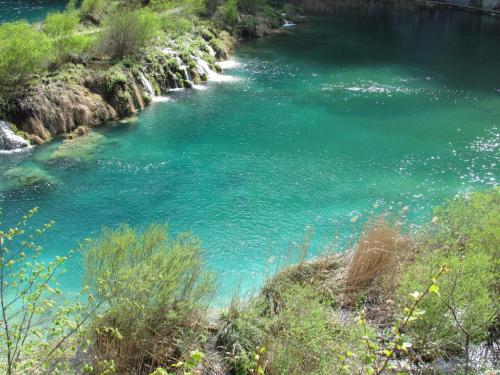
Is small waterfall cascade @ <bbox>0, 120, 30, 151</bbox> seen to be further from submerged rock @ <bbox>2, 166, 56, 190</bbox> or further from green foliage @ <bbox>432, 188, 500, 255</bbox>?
green foliage @ <bbox>432, 188, 500, 255</bbox>

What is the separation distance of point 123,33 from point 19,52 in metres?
8.36

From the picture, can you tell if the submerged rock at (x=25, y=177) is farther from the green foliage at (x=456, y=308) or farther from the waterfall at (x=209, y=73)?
the waterfall at (x=209, y=73)

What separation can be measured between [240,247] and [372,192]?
7.13m

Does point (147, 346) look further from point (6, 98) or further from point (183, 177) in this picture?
point (6, 98)

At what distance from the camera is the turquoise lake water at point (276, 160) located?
63.5 ft

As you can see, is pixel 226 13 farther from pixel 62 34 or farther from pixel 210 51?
pixel 62 34

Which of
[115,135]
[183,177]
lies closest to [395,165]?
[183,177]

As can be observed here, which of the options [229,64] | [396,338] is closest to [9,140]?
[229,64]

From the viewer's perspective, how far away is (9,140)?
2466 cm

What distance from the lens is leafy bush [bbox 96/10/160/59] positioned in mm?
32594

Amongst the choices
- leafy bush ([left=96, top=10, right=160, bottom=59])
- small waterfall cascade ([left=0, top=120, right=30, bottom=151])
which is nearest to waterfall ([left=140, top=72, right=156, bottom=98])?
leafy bush ([left=96, top=10, right=160, bottom=59])

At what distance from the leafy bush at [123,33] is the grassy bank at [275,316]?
2219cm

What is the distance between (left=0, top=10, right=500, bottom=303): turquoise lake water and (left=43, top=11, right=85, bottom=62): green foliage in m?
5.58

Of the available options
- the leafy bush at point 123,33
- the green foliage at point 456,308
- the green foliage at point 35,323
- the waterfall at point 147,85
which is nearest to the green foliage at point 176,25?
the leafy bush at point 123,33
